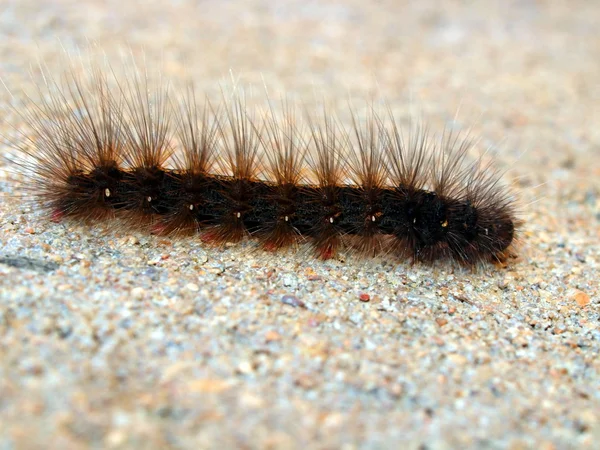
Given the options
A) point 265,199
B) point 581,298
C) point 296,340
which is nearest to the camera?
point 296,340

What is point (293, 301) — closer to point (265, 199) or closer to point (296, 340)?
point (296, 340)

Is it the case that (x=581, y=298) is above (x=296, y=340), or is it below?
above

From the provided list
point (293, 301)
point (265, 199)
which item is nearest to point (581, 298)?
point (293, 301)

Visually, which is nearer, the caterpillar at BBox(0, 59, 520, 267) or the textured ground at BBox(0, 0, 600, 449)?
the textured ground at BBox(0, 0, 600, 449)

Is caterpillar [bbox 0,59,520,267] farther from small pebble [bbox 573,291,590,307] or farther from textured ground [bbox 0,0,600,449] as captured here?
small pebble [bbox 573,291,590,307]

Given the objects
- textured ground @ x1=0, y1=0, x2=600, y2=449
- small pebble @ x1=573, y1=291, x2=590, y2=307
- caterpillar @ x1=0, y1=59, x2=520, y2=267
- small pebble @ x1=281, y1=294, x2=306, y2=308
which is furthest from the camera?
caterpillar @ x1=0, y1=59, x2=520, y2=267

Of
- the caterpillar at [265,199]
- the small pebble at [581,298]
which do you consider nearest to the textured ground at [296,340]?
the small pebble at [581,298]

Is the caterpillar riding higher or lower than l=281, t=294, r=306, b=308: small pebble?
higher

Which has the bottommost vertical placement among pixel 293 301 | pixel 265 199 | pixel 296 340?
pixel 296 340

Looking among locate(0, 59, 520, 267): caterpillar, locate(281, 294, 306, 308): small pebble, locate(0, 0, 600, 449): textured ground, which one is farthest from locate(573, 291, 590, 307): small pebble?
locate(281, 294, 306, 308): small pebble

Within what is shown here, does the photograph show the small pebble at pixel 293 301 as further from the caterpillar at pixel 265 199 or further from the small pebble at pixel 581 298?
the small pebble at pixel 581 298

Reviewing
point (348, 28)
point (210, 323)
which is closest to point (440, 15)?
point (348, 28)
